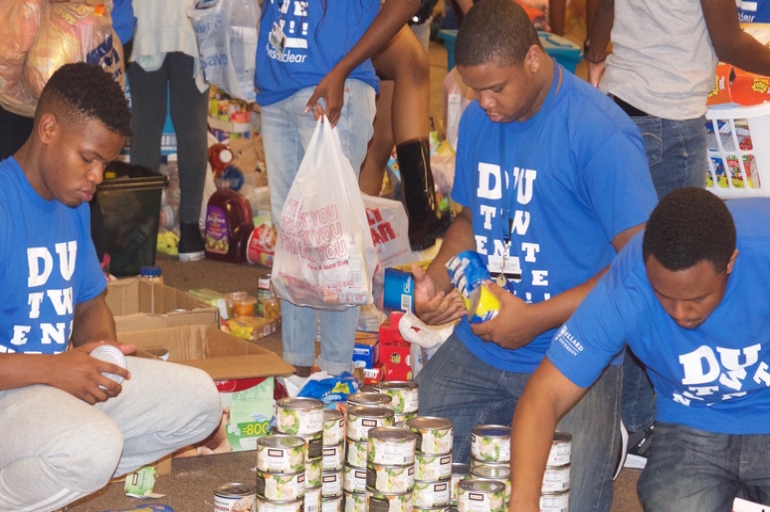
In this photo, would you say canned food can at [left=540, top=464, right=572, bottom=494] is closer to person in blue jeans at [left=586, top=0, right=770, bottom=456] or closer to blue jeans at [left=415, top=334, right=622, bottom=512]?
blue jeans at [left=415, top=334, right=622, bottom=512]

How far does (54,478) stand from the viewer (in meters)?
2.59

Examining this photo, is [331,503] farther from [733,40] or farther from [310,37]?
[733,40]

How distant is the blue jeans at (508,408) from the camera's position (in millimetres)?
2895

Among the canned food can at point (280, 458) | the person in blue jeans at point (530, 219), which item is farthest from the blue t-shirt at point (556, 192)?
the canned food can at point (280, 458)

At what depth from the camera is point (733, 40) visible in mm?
3385

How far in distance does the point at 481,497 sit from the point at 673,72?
1665mm

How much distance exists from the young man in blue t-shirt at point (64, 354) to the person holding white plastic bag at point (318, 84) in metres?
1.06

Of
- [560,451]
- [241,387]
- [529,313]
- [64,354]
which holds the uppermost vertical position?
[529,313]

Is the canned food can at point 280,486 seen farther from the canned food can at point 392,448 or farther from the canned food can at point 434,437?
the canned food can at point 434,437

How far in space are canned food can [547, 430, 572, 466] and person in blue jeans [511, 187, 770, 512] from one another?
12 centimetres

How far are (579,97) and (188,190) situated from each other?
3.25 metres

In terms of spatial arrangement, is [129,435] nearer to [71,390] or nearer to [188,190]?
[71,390]

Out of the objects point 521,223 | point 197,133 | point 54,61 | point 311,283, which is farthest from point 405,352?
point 197,133

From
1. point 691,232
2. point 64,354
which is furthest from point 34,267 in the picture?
point 691,232
